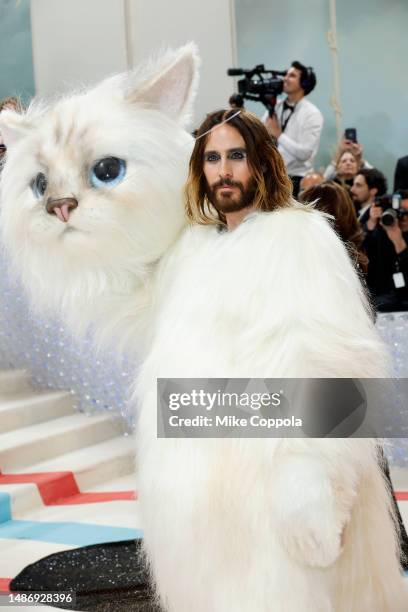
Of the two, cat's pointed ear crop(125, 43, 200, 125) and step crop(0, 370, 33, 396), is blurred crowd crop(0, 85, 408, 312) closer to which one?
cat's pointed ear crop(125, 43, 200, 125)

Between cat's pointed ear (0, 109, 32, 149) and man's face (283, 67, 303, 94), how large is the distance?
259cm

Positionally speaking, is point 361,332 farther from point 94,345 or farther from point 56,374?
point 56,374

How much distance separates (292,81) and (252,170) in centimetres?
272

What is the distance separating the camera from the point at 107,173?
169 centimetres

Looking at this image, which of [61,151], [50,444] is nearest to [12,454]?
[50,444]

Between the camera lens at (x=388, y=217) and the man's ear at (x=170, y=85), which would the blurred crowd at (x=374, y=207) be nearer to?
the camera lens at (x=388, y=217)

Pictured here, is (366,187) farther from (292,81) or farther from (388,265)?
(388,265)

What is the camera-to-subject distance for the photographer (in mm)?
3643

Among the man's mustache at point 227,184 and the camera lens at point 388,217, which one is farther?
the camera lens at point 388,217

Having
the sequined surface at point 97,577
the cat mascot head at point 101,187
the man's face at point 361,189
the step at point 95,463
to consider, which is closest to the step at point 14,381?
the step at point 95,463

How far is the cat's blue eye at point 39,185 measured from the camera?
1.73m

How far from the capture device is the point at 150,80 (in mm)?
1769

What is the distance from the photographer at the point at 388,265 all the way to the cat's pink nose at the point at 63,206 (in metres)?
2.18

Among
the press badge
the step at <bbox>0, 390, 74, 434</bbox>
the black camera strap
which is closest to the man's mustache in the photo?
the press badge
